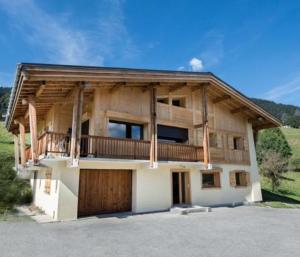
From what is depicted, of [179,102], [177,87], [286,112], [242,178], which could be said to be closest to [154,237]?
[177,87]

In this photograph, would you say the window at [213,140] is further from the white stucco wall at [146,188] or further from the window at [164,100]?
the window at [164,100]

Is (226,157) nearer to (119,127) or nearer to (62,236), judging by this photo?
(119,127)

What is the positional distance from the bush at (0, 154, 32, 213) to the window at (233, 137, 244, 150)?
1503 centimetres

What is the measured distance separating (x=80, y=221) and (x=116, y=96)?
6280 mm

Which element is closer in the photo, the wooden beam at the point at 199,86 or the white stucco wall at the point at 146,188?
the white stucco wall at the point at 146,188

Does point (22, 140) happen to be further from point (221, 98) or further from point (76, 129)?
point (221, 98)

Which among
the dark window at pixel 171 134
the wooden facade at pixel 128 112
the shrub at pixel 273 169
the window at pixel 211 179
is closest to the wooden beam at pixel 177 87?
the wooden facade at pixel 128 112

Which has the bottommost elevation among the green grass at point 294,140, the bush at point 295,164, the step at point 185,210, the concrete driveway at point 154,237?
the concrete driveway at point 154,237

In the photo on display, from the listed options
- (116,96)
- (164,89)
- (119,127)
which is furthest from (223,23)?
(119,127)

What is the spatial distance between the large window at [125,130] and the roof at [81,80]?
213cm

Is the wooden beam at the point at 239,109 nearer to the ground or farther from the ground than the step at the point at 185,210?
farther from the ground

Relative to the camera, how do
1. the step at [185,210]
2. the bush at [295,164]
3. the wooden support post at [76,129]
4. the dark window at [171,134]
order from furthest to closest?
1. the bush at [295,164]
2. the dark window at [171,134]
3. the step at [185,210]
4. the wooden support post at [76,129]

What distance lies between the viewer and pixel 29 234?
26.5ft

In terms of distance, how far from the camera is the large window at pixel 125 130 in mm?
13008
